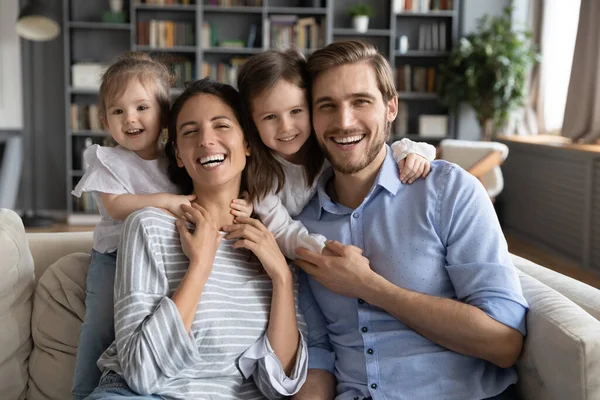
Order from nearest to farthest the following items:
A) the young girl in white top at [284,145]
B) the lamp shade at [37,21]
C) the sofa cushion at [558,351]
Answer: the sofa cushion at [558,351] → the young girl in white top at [284,145] → the lamp shade at [37,21]

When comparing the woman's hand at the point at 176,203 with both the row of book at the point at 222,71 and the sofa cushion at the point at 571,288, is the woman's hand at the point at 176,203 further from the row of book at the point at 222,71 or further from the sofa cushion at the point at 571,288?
the row of book at the point at 222,71

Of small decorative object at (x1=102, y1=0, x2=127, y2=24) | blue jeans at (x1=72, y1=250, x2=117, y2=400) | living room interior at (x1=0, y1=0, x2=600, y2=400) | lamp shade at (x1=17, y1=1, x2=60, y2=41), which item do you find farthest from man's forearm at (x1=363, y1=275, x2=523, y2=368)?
small decorative object at (x1=102, y1=0, x2=127, y2=24)

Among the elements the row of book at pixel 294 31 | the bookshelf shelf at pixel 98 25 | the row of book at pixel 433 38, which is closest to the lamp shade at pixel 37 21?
the bookshelf shelf at pixel 98 25

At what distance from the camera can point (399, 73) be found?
22.9 ft

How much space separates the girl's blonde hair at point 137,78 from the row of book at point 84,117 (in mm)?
4843

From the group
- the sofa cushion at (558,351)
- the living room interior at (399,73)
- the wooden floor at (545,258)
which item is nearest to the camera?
the sofa cushion at (558,351)

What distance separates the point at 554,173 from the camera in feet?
18.2

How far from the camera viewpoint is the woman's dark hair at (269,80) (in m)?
1.80

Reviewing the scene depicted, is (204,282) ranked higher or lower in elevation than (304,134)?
lower

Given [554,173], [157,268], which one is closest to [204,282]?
[157,268]

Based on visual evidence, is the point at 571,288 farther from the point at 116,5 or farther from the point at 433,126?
the point at 116,5

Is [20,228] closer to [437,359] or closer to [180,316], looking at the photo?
[180,316]

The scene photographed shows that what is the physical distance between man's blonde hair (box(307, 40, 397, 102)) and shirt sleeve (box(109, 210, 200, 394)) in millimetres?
650

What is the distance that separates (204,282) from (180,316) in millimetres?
110
